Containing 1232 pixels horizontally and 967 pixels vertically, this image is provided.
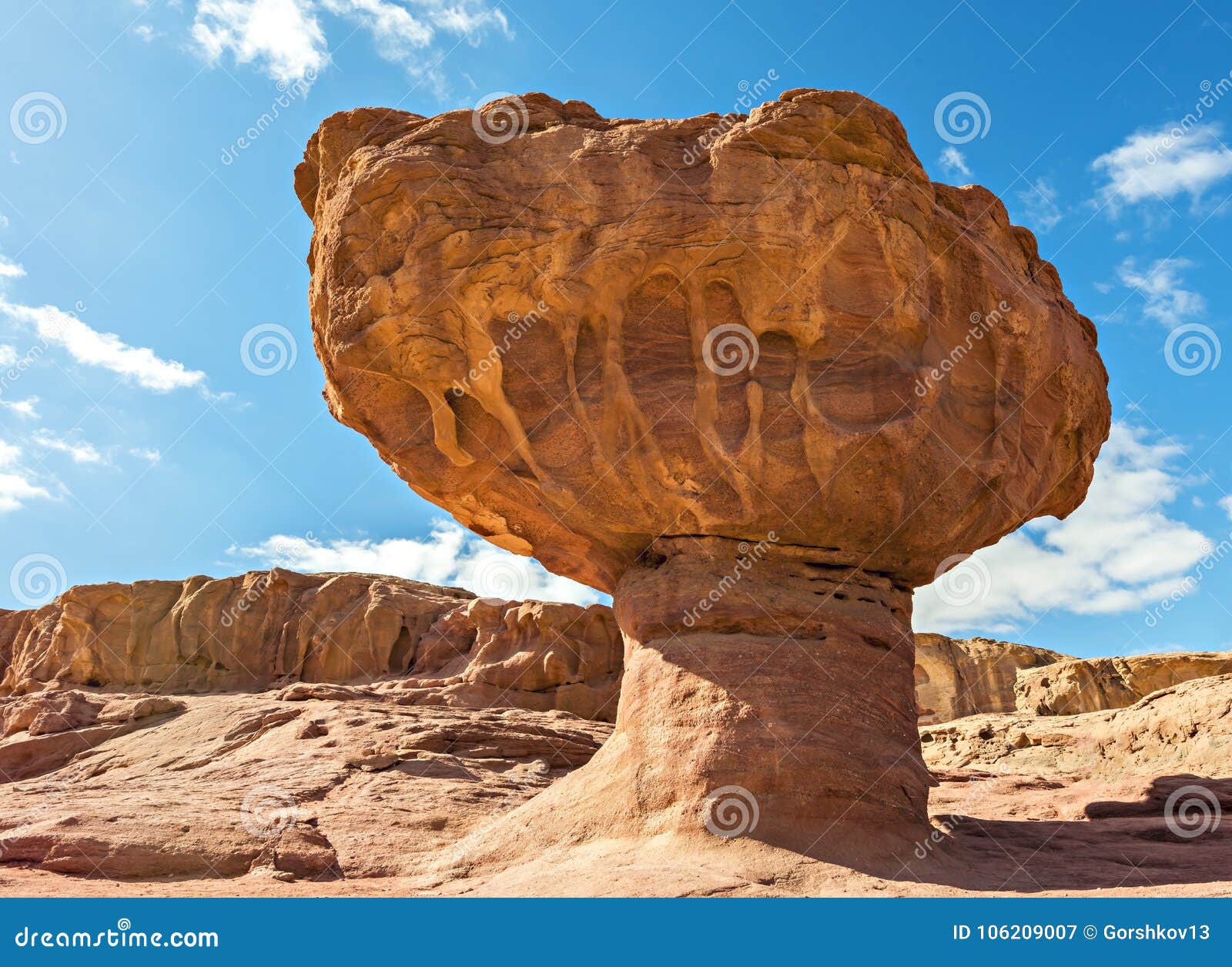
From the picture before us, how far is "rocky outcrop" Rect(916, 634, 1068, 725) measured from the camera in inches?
1208

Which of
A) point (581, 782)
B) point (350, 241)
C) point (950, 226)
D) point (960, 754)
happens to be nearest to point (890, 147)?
point (950, 226)

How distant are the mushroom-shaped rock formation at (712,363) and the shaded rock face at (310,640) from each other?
8.65 m

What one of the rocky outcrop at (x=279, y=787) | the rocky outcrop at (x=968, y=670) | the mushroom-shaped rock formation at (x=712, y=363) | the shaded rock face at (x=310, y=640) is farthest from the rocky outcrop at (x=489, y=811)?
the rocky outcrop at (x=968, y=670)

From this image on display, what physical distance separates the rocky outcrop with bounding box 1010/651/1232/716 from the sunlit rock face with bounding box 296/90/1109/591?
41.4 feet

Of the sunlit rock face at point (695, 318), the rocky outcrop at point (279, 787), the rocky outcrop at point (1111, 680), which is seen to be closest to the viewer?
the rocky outcrop at point (279, 787)

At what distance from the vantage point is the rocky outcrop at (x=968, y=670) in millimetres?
30688

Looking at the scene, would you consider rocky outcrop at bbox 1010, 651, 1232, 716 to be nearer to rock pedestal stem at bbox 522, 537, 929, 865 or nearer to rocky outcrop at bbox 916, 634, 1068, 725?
rocky outcrop at bbox 916, 634, 1068, 725

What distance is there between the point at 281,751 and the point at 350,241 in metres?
6.56

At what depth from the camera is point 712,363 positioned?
8516 millimetres

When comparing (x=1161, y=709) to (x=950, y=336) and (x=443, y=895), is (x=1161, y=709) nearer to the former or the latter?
(x=950, y=336)

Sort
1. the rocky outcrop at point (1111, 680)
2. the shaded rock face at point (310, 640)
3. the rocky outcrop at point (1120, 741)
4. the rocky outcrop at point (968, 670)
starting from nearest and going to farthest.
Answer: the rocky outcrop at point (1120, 741), the shaded rock face at point (310, 640), the rocky outcrop at point (1111, 680), the rocky outcrop at point (968, 670)

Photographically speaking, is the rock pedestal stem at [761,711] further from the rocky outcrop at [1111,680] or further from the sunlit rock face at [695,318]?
the rocky outcrop at [1111,680]

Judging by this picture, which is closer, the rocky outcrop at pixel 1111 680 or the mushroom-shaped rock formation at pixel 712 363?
the mushroom-shaped rock formation at pixel 712 363

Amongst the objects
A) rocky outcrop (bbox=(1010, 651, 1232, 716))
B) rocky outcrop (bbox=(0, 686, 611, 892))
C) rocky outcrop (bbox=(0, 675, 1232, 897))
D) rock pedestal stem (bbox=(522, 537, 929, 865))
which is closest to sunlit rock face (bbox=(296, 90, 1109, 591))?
rock pedestal stem (bbox=(522, 537, 929, 865))
